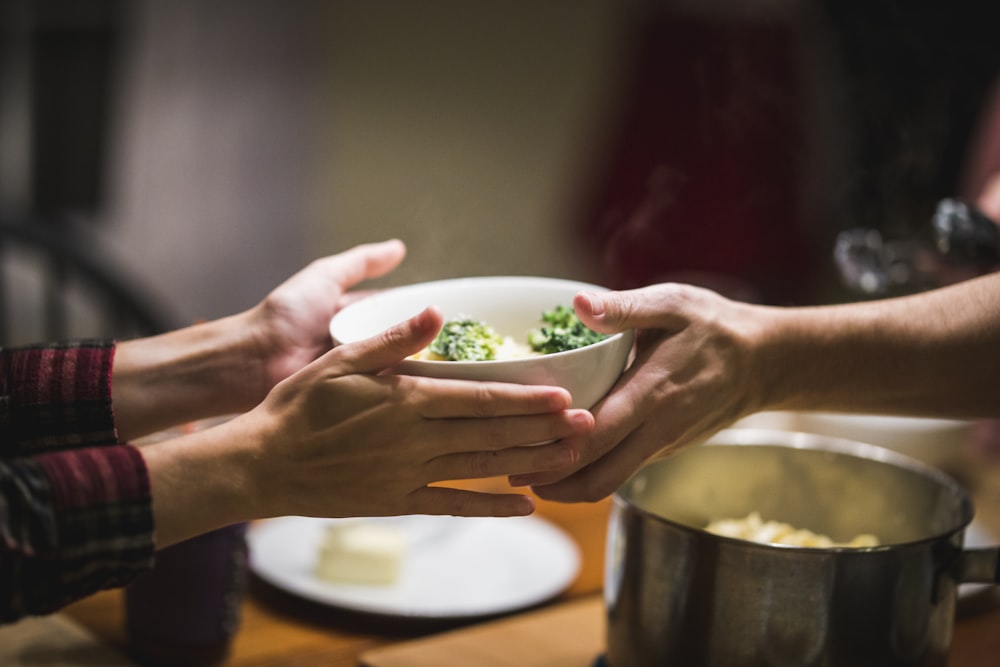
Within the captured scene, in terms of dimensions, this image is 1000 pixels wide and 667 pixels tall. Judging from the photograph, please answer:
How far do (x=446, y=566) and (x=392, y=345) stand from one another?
0.66 meters

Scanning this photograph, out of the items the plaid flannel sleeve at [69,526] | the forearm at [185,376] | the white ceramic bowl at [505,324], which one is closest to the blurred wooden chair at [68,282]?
the forearm at [185,376]

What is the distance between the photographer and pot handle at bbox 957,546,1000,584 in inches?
36.8

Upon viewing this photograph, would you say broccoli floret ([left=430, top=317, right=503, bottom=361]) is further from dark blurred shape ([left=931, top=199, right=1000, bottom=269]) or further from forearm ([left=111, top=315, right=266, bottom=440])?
dark blurred shape ([left=931, top=199, right=1000, bottom=269])

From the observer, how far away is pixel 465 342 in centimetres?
95

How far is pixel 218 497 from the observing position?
A: 85 cm

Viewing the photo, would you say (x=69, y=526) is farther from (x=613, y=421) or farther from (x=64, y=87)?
(x=64, y=87)

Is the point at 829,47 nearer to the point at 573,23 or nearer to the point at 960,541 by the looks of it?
the point at 573,23

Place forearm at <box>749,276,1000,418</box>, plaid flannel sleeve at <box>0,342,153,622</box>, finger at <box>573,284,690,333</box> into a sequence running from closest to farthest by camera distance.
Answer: plaid flannel sleeve at <box>0,342,153,622</box>, finger at <box>573,284,690,333</box>, forearm at <box>749,276,1000,418</box>

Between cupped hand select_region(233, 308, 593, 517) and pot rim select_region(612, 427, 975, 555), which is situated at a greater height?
cupped hand select_region(233, 308, 593, 517)

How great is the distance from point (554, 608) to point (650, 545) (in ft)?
1.38

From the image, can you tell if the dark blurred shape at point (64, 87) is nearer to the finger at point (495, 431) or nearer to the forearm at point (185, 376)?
the forearm at point (185, 376)

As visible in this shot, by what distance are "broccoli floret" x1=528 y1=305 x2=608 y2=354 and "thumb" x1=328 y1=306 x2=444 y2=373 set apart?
0.19 metres

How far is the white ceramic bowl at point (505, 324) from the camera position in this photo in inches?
33.7

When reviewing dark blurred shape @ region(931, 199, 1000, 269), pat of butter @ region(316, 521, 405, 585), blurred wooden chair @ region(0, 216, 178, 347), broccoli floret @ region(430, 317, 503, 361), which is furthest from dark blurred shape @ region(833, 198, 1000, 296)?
blurred wooden chair @ region(0, 216, 178, 347)
